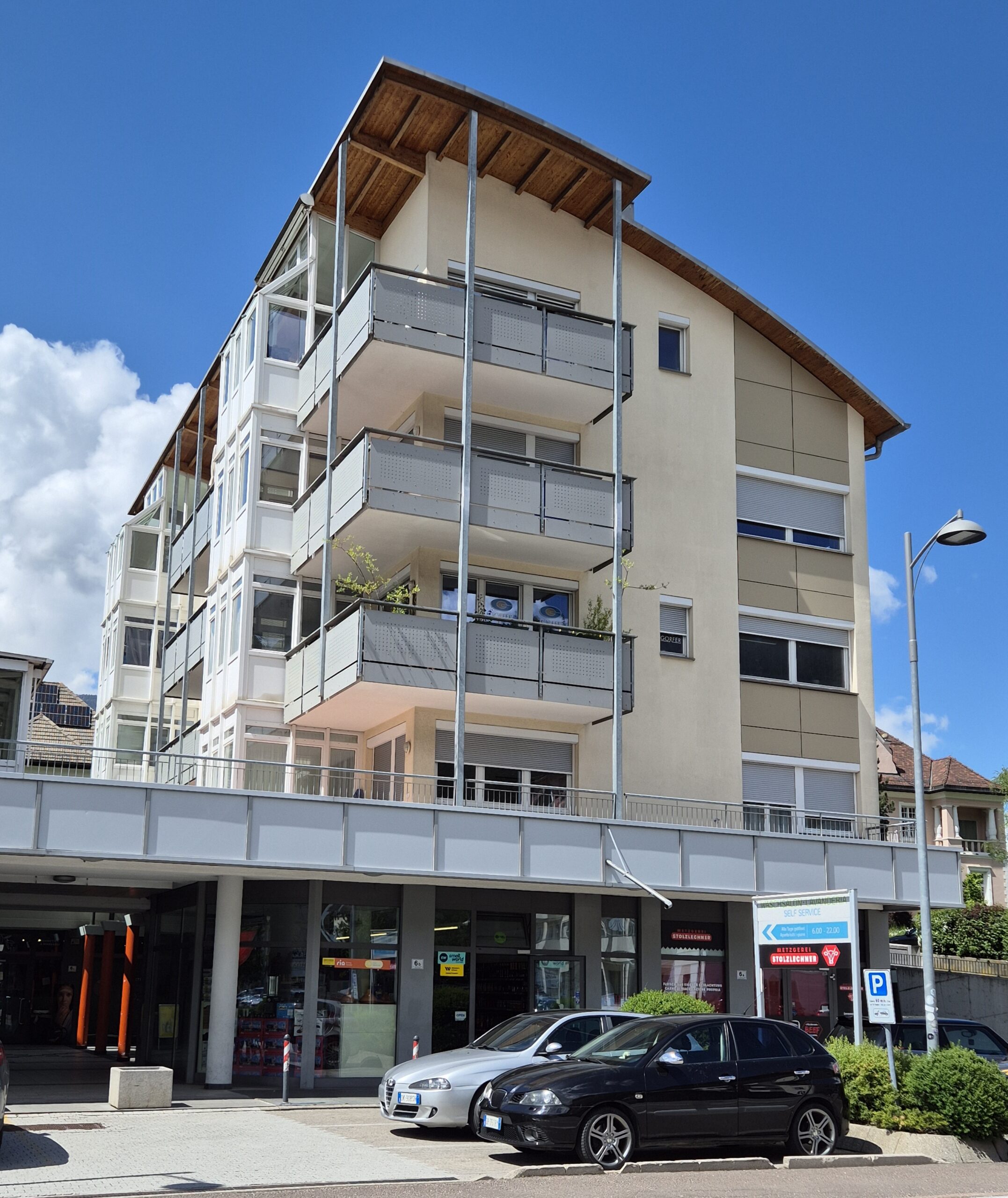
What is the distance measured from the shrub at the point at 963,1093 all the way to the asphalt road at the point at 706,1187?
1.11 metres

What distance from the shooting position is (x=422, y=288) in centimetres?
2583

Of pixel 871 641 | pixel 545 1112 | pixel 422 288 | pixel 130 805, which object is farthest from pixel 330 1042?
pixel 871 641

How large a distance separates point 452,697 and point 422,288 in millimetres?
7617

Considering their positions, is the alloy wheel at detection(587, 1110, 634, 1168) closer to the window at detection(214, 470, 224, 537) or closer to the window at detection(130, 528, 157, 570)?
the window at detection(214, 470, 224, 537)

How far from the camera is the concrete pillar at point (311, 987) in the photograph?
75.9 ft

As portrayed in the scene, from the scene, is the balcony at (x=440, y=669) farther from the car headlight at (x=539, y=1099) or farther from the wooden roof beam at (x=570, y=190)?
the car headlight at (x=539, y=1099)

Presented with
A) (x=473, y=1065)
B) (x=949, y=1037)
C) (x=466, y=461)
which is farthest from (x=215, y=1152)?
(x=466, y=461)

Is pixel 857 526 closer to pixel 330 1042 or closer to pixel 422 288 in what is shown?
pixel 422 288

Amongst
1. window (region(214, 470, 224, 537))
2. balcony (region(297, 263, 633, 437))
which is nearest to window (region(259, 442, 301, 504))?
balcony (region(297, 263, 633, 437))

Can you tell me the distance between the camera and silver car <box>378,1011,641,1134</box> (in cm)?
1591

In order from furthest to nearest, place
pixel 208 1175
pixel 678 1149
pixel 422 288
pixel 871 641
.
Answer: pixel 871 641 → pixel 422 288 → pixel 678 1149 → pixel 208 1175

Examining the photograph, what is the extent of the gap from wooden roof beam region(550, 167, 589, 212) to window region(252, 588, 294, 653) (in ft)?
32.7

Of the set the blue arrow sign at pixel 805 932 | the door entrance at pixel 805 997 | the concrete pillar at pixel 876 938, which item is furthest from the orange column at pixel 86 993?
the blue arrow sign at pixel 805 932

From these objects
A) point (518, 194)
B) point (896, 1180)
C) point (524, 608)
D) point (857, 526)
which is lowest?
point (896, 1180)
